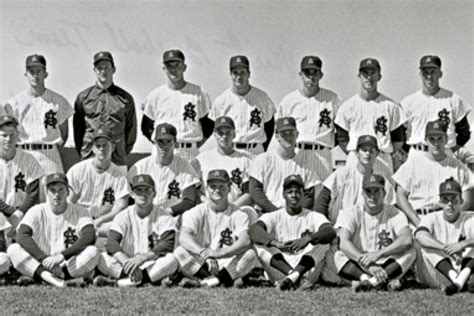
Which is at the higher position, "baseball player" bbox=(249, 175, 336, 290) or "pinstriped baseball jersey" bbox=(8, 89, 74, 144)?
"pinstriped baseball jersey" bbox=(8, 89, 74, 144)

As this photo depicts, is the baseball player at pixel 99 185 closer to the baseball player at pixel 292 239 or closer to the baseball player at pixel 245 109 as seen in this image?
the baseball player at pixel 245 109

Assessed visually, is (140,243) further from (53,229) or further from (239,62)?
(239,62)

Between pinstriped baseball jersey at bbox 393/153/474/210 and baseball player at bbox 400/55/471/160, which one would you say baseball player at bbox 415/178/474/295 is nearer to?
pinstriped baseball jersey at bbox 393/153/474/210

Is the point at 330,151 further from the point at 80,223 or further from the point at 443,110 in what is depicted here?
the point at 80,223

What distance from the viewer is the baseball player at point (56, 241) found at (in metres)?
6.73

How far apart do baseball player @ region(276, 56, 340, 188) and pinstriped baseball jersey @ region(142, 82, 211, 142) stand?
2.76ft

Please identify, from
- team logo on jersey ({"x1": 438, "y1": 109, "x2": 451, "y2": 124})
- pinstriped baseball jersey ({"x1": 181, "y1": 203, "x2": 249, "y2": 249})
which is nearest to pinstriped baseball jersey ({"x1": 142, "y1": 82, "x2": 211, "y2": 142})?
pinstriped baseball jersey ({"x1": 181, "y1": 203, "x2": 249, "y2": 249})

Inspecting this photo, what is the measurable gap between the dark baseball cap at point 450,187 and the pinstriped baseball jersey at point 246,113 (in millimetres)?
2029

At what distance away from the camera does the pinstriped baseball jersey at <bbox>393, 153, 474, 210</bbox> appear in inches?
287

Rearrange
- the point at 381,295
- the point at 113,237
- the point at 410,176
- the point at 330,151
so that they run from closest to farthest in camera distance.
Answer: the point at 381,295, the point at 113,237, the point at 410,176, the point at 330,151

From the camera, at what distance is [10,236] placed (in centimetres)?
730

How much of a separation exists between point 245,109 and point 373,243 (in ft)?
6.61

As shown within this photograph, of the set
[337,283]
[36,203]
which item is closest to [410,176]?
[337,283]

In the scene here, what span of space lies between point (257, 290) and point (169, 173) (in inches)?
66.2
